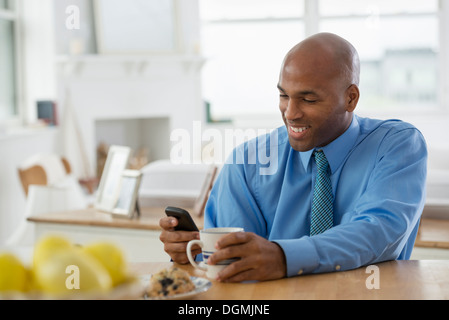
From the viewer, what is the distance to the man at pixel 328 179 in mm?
1208

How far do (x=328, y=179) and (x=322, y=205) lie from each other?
0.06 m

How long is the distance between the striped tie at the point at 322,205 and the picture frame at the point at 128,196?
1.29 metres

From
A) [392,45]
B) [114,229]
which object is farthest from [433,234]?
[392,45]

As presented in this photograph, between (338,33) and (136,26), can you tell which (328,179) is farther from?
(338,33)

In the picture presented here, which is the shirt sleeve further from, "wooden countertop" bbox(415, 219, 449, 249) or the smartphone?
"wooden countertop" bbox(415, 219, 449, 249)

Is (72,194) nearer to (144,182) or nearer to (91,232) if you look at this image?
(144,182)

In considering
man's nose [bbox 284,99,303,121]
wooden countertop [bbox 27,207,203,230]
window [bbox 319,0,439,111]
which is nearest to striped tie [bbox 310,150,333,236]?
man's nose [bbox 284,99,303,121]

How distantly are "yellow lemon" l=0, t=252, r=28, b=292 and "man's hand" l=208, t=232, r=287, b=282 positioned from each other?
0.43 m

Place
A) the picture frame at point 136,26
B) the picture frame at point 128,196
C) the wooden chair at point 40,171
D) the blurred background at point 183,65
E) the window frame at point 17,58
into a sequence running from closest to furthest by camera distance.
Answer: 1. the picture frame at point 128,196
2. the wooden chair at point 40,171
3. the window frame at point 17,58
4. the blurred background at point 183,65
5. the picture frame at point 136,26

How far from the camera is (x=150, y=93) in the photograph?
20.7 ft

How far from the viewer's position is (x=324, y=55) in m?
1.34

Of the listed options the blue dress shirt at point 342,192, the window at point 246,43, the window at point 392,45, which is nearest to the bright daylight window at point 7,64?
the window at point 246,43

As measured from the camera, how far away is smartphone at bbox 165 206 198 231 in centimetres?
118

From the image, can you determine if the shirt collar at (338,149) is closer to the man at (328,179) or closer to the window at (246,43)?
the man at (328,179)
